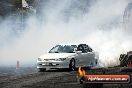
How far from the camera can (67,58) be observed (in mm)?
22312

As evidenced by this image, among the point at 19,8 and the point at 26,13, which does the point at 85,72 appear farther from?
the point at 19,8

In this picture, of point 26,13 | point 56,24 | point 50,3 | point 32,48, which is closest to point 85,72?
point 32,48

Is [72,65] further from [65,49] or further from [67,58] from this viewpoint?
[65,49]

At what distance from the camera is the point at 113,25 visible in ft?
128

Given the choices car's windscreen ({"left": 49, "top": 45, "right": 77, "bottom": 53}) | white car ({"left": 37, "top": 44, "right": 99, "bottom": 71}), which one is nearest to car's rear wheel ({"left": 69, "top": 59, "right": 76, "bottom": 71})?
white car ({"left": 37, "top": 44, "right": 99, "bottom": 71})

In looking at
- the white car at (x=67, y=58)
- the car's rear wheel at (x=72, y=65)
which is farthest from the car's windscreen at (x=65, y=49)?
the car's rear wheel at (x=72, y=65)

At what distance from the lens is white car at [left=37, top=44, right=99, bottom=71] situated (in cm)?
2225

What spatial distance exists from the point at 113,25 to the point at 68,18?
10.8m

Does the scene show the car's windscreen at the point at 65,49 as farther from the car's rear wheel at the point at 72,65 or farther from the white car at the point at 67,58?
the car's rear wheel at the point at 72,65

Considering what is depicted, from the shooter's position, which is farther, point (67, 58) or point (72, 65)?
point (72, 65)

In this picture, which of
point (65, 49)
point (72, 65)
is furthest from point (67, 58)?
point (65, 49)

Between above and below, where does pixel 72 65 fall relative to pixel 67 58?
below

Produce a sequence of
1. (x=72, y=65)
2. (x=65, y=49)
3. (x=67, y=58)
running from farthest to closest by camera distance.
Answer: (x=65, y=49)
(x=72, y=65)
(x=67, y=58)

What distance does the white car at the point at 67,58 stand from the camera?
22.2m
